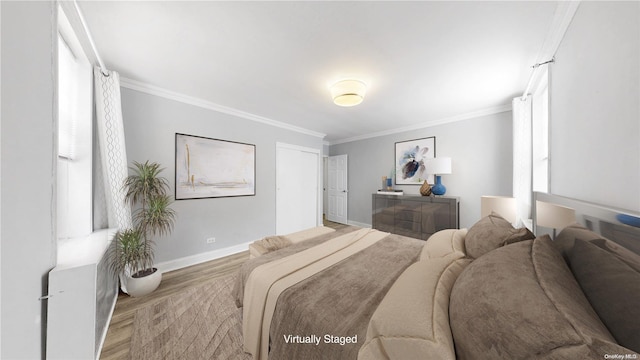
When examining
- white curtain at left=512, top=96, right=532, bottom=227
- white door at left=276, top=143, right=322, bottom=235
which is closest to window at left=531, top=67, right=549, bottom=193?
white curtain at left=512, top=96, right=532, bottom=227

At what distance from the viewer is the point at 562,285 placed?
1.95ft

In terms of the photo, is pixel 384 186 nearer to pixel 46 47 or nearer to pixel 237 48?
pixel 237 48

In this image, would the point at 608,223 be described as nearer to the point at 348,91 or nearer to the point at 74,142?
the point at 348,91

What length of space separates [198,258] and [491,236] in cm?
344

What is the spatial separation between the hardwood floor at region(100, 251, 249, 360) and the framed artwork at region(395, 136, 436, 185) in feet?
11.3

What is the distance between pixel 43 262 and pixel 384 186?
4.45 metres

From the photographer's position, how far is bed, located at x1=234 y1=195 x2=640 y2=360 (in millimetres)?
482

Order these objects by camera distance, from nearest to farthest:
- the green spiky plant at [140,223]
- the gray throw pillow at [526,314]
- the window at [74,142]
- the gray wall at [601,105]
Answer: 1. the gray throw pillow at [526,314]
2. the gray wall at [601,105]
3. the window at [74,142]
4. the green spiky plant at [140,223]

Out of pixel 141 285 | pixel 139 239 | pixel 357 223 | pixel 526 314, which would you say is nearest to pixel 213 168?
pixel 139 239

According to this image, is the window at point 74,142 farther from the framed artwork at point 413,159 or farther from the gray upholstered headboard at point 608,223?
the framed artwork at point 413,159

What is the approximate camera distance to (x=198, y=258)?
9.55 feet

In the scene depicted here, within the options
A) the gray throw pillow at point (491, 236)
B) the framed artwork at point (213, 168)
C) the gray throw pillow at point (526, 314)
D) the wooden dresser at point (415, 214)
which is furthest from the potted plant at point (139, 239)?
the wooden dresser at point (415, 214)

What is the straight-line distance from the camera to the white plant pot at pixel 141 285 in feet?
6.69

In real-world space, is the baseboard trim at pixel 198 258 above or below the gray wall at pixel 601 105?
below
